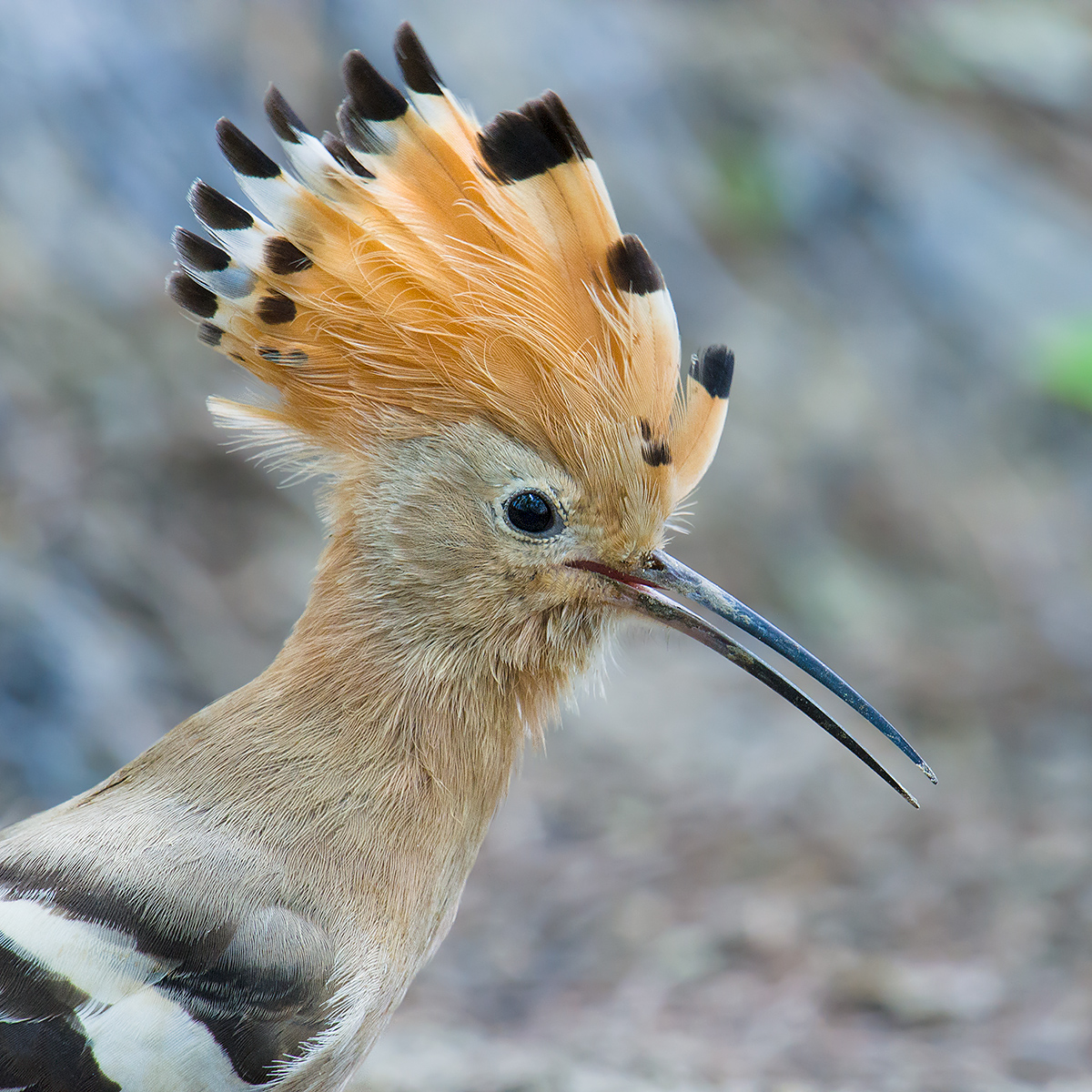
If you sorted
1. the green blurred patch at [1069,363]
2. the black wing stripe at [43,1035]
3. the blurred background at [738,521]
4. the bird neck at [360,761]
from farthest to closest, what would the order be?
the green blurred patch at [1069,363], the blurred background at [738,521], the bird neck at [360,761], the black wing stripe at [43,1035]

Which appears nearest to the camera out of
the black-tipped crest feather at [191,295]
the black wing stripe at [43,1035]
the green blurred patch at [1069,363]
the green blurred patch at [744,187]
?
the black wing stripe at [43,1035]

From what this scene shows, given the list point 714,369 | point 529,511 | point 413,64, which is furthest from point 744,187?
point 529,511

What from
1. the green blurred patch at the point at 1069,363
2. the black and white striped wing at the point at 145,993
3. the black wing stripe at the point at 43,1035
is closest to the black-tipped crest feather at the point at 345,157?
the black and white striped wing at the point at 145,993

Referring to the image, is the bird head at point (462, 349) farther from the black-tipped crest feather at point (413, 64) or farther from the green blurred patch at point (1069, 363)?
the green blurred patch at point (1069, 363)

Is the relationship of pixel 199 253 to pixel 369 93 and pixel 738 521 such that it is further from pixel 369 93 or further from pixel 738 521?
pixel 738 521

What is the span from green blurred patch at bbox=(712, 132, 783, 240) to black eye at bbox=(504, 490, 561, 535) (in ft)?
12.7

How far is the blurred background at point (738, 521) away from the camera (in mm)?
3100

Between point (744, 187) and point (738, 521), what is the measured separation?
1651mm

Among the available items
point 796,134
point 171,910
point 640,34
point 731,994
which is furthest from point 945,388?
point 171,910

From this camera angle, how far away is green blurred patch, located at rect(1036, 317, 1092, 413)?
5.19 meters

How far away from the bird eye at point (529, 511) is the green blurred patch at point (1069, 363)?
3.99 m

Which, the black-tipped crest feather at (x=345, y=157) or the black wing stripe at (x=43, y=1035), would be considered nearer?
the black wing stripe at (x=43, y=1035)

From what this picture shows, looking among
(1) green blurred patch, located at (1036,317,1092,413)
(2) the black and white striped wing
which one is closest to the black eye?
(2) the black and white striped wing

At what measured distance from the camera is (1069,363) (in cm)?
525
